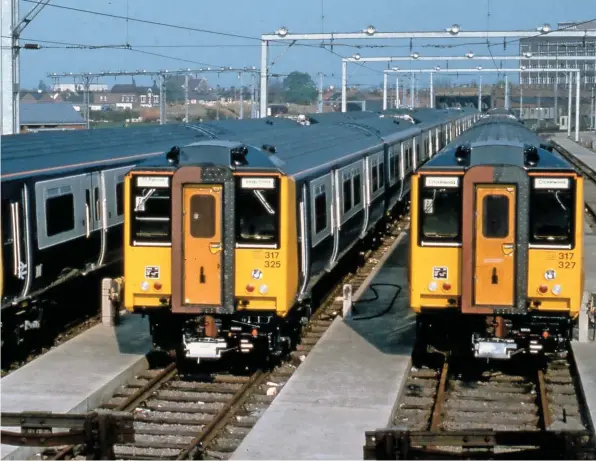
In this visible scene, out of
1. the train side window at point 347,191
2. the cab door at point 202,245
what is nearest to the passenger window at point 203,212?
the cab door at point 202,245

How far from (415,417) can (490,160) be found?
9.73 feet

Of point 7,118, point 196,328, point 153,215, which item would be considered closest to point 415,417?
point 196,328

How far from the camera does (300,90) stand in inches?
3278

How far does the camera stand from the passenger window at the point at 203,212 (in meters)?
12.0

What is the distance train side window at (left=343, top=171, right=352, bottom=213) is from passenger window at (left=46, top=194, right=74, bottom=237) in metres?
4.39

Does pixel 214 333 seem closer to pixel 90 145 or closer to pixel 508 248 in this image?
pixel 508 248

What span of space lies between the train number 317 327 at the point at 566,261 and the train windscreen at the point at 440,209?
1.14 metres

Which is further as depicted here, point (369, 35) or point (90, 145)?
point (369, 35)

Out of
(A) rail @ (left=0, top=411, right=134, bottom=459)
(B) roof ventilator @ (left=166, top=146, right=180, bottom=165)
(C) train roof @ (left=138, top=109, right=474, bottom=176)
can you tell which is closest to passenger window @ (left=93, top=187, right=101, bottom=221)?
(C) train roof @ (left=138, top=109, right=474, bottom=176)

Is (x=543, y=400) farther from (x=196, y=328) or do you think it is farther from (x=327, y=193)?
(x=327, y=193)

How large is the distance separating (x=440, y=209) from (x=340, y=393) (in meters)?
2.37

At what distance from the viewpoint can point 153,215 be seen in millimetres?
12297

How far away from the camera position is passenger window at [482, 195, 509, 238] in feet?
38.6

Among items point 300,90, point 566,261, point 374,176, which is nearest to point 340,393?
point 566,261
